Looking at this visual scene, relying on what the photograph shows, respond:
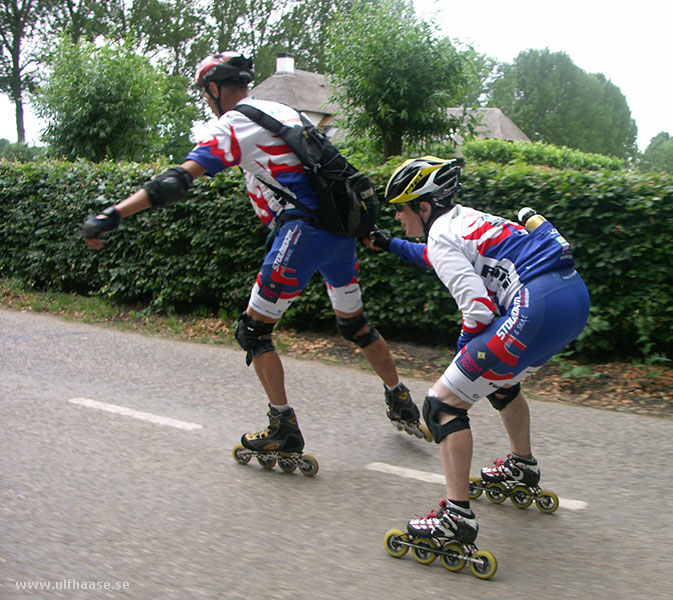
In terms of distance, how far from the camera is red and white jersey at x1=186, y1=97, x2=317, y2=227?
12.1 feet

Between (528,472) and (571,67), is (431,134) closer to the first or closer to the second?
(528,472)

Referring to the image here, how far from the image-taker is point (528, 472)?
3568 millimetres

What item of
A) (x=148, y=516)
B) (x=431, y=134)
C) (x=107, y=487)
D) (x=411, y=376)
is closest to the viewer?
(x=148, y=516)

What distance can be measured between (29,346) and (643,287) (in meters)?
6.22

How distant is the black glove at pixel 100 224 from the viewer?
3.32 m

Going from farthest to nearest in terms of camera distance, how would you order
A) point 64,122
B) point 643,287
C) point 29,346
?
point 64,122 < point 29,346 < point 643,287

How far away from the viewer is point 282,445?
409 cm

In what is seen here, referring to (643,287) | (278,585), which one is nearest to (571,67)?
(643,287)

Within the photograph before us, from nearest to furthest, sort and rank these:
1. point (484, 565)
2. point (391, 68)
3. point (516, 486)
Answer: point (484, 565), point (516, 486), point (391, 68)

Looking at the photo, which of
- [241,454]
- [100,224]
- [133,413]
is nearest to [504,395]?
[241,454]

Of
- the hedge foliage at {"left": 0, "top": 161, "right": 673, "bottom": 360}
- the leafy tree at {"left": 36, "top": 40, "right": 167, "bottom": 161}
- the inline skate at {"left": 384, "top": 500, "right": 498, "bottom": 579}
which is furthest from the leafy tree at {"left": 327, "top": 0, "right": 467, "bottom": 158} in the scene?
the inline skate at {"left": 384, "top": 500, "right": 498, "bottom": 579}

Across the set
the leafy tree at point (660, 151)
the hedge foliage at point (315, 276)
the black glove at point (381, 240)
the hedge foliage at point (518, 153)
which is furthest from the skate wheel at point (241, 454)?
the leafy tree at point (660, 151)

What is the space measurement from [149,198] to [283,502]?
1.69 m

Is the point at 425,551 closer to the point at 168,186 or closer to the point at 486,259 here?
the point at 486,259
